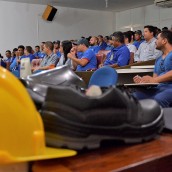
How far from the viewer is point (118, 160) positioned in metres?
0.47

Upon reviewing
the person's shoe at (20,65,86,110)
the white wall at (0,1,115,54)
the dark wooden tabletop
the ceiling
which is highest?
the ceiling

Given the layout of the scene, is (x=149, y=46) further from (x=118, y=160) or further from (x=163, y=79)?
(x=118, y=160)

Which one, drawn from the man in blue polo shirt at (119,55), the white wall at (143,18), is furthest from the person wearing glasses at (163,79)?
the white wall at (143,18)

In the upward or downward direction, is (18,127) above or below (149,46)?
below

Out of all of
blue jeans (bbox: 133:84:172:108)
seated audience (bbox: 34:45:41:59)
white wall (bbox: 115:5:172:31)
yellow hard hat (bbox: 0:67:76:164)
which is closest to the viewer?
yellow hard hat (bbox: 0:67:76:164)

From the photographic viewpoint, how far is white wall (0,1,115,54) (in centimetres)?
929

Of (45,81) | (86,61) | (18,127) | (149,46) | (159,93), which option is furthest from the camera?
(149,46)

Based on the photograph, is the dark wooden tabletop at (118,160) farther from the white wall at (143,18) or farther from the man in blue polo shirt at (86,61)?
the white wall at (143,18)

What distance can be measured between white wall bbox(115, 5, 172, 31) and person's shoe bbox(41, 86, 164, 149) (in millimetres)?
9460

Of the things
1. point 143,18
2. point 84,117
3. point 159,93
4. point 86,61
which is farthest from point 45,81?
point 143,18

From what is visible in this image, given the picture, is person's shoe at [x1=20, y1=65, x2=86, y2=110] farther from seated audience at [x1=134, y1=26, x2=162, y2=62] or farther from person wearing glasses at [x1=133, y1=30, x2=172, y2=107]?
seated audience at [x1=134, y1=26, x2=162, y2=62]

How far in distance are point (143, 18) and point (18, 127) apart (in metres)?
10.7

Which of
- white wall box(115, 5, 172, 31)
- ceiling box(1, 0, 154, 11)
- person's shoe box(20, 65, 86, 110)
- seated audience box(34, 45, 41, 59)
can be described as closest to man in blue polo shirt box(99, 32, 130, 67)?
person's shoe box(20, 65, 86, 110)

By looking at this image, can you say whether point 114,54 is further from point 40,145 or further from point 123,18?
point 123,18
